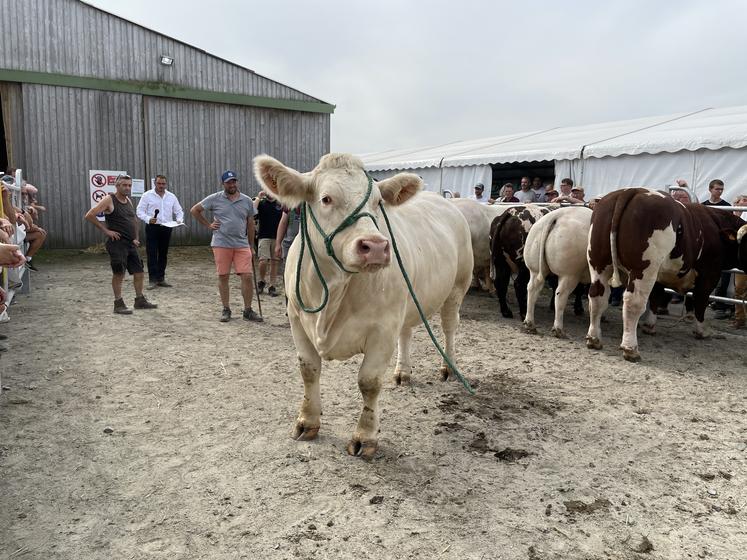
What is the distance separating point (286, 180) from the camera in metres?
3.12

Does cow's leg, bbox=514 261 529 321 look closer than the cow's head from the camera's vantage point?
No

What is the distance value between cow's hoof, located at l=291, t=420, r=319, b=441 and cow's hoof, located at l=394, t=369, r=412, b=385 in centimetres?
124

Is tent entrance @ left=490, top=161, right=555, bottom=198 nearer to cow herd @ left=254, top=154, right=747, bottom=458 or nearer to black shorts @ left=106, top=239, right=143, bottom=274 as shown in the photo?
cow herd @ left=254, top=154, right=747, bottom=458

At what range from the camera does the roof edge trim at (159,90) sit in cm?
1323

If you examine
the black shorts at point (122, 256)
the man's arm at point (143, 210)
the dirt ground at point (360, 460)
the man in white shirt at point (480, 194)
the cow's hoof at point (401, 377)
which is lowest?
the dirt ground at point (360, 460)

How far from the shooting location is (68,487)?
3.00 metres

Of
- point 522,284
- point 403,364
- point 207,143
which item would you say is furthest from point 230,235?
point 207,143

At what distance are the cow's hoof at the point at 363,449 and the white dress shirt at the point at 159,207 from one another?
21.8 feet

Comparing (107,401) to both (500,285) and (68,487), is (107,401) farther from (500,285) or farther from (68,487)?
(500,285)

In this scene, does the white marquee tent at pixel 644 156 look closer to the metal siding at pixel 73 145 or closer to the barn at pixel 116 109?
the barn at pixel 116 109

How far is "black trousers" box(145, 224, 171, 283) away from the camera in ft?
29.9

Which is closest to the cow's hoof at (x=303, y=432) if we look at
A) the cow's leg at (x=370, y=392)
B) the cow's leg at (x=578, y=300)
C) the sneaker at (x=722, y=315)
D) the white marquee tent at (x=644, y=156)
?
the cow's leg at (x=370, y=392)

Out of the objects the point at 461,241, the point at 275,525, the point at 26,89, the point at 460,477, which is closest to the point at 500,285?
the point at 461,241

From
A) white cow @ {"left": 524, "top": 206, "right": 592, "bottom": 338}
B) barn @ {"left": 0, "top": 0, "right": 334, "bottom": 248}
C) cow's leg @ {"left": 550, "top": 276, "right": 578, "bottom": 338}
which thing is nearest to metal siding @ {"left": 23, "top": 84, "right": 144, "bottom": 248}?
barn @ {"left": 0, "top": 0, "right": 334, "bottom": 248}
